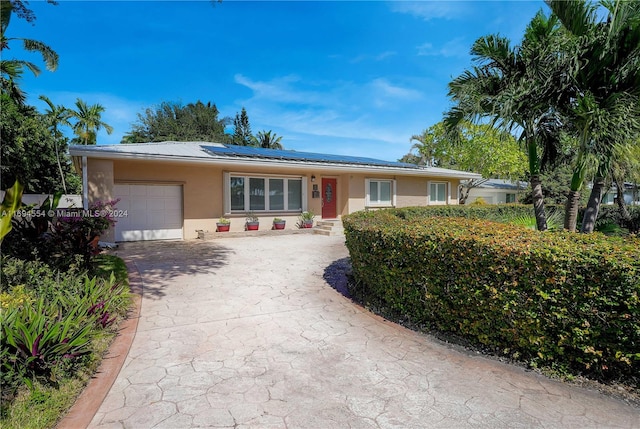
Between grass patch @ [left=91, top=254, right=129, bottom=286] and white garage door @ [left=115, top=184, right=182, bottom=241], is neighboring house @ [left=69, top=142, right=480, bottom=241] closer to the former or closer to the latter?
white garage door @ [left=115, top=184, right=182, bottom=241]

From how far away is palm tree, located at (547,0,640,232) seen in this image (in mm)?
5766

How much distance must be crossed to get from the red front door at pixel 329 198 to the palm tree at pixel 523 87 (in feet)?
26.3

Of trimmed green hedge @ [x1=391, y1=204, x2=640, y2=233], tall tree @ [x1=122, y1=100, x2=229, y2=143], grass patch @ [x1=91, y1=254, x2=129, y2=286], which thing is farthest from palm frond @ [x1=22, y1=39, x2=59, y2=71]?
tall tree @ [x1=122, y1=100, x2=229, y2=143]

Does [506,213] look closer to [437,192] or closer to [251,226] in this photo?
[437,192]

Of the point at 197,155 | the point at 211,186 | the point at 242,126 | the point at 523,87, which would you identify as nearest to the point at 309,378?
the point at 523,87

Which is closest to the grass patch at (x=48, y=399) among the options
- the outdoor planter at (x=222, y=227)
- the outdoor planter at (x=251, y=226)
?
the outdoor planter at (x=222, y=227)

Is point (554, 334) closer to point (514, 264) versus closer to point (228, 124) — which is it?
point (514, 264)

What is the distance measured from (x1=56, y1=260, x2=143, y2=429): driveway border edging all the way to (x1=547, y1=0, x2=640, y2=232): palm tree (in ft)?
25.6

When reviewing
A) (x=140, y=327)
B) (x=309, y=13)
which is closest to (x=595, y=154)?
(x=309, y=13)

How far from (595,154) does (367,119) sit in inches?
534

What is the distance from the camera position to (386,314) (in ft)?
15.1

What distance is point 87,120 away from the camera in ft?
76.8

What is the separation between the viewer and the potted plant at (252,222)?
12781 mm

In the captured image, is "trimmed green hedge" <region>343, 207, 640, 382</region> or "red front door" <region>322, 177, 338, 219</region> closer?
"trimmed green hedge" <region>343, 207, 640, 382</region>
